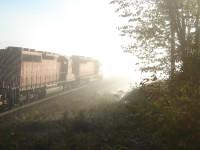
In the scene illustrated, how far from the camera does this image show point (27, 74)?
83.0ft

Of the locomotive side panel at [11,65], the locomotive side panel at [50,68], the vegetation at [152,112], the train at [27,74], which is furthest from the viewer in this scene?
the locomotive side panel at [50,68]

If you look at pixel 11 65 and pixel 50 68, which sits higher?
pixel 11 65

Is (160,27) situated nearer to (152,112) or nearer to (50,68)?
(152,112)

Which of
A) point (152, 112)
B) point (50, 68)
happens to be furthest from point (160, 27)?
point (50, 68)

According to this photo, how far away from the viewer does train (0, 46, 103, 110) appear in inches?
869

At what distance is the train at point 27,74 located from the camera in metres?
22.1

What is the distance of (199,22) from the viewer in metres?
13.7

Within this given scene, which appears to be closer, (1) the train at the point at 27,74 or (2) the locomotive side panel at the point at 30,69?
(1) the train at the point at 27,74

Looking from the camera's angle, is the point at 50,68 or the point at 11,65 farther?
the point at 50,68

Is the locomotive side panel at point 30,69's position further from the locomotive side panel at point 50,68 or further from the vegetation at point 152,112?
the vegetation at point 152,112

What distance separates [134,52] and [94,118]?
3.92 meters

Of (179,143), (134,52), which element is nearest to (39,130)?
(134,52)

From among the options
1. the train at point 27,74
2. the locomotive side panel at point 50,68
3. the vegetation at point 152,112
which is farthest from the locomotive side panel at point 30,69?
the vegetation at point 152,112

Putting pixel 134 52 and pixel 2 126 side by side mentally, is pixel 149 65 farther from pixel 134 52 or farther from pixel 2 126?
pixel 2 126
